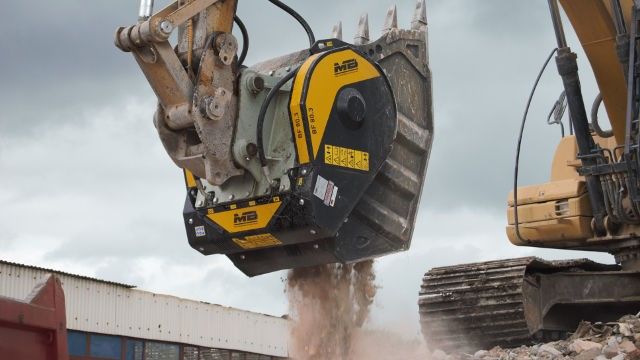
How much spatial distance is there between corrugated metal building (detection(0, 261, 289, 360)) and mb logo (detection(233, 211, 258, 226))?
11.4 m

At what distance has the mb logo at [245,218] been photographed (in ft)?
24.9

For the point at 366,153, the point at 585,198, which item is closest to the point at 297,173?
the point at 366,153

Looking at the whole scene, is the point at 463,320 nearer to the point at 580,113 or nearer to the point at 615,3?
the point at 580,113

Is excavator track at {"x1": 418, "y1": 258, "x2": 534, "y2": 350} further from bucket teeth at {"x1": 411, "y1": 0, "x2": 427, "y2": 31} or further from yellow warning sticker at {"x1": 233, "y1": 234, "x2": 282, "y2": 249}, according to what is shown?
yellow warning sticker at {"x1": 233, "y1": 234, "x2": 282, "y2": 249}

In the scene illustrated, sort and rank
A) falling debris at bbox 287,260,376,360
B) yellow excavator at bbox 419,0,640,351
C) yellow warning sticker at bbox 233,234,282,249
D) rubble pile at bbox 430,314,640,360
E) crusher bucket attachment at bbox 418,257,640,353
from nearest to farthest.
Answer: yellow warning sticker at bbox 233,234,282,249 < falling debris at bbox 287,260,376,360 < rubble pile at bbox 430,314,640,360 < yellow excavator at bbox 419,0,640,351 < crusher bucket attachment at bbox 418,257,640,353

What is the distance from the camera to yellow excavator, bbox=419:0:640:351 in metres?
9.08

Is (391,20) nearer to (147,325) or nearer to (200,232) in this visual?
(200,232)

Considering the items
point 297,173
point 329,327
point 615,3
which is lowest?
point 329,327

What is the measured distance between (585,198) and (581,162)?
1.05 feet

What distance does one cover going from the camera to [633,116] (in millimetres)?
8680

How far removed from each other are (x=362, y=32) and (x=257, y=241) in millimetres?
1936

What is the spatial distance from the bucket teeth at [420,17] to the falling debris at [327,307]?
1.84 metres

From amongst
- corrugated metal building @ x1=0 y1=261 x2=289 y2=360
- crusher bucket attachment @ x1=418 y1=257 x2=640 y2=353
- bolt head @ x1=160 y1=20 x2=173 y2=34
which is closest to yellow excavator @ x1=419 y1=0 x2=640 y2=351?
crusher bucket attachment @ x1=418 y1=257 x2=640 y2=353

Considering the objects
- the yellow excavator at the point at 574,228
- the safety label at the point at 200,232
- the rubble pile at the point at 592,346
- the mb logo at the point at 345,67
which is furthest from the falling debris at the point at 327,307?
the yellow excavator at the point at 574,228
